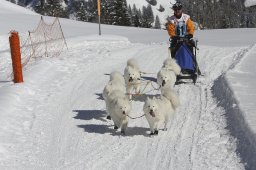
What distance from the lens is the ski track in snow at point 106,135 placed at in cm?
554

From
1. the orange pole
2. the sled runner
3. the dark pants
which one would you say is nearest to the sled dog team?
the sled runner

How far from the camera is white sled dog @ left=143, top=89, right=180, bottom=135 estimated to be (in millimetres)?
6262

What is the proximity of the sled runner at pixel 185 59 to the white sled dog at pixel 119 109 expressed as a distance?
3.19 m

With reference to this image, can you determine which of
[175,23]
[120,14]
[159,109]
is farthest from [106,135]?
[120,14]

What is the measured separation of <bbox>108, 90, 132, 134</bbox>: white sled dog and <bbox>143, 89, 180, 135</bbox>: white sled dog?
28 centimetres

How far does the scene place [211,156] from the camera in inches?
216

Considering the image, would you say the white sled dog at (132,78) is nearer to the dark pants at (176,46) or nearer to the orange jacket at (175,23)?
the dark pants at (176,46)

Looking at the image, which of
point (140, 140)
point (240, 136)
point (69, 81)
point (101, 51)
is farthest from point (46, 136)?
point (101, 51)

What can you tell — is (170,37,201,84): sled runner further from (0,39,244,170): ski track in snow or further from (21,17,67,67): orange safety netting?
(21,17,67,67): orange safety netting

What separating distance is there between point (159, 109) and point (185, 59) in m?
A: 3.52

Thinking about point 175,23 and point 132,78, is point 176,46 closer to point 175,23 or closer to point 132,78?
point 175,23

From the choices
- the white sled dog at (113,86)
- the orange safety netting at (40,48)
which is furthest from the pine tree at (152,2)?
the white sled dog at (113,86)

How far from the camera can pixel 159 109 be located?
6.36 metres

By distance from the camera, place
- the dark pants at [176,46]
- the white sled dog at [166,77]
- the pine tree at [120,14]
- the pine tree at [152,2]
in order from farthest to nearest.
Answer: the pine tree at [152,2] < the pine tree at [120,14] < the dark pants at [176,46] < the white sled dog at [166,77]
